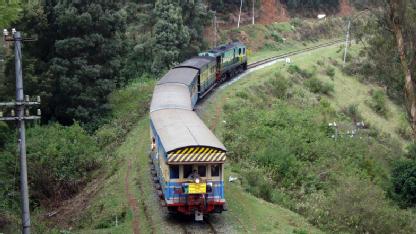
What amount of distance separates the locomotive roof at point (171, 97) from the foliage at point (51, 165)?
4633 mm

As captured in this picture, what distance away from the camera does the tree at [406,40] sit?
3116 cm

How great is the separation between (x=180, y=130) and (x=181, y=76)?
1189cm

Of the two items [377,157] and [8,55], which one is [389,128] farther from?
[8,55]

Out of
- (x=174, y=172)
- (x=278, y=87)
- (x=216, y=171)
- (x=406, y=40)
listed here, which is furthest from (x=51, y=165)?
(x=278, y=87)

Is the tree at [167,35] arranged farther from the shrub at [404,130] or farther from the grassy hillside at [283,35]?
the shrub at [404,130]

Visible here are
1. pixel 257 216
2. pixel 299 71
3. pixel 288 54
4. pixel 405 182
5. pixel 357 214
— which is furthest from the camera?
pixel 288 54

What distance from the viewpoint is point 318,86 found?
4903 cm

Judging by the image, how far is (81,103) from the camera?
33906 millimetres

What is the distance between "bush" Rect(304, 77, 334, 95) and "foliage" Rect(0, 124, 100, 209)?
24.3 meters

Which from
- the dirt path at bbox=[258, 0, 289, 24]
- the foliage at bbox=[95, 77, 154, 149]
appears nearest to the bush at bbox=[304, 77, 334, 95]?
the foliage at bbox=[95, 77, 154, 149]

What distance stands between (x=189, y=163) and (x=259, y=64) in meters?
35.8

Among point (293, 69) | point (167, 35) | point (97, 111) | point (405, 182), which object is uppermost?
point (167, 35)

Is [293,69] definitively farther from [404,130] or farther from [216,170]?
[216,170]

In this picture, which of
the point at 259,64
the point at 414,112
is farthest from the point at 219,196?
the point at 259,64
